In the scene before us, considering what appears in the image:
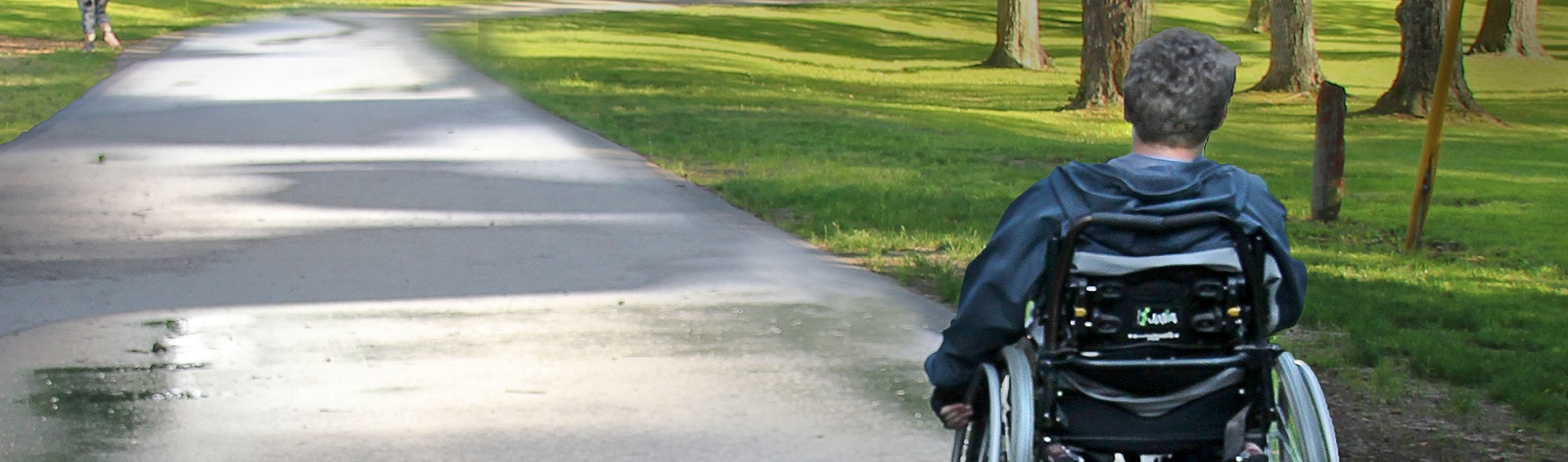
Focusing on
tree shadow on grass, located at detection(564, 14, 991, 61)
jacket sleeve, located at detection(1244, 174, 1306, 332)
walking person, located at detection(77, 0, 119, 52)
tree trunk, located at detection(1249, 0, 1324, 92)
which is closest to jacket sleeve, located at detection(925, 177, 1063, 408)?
jacket sleeve, located at detection(1244, 174, 1306, 332)

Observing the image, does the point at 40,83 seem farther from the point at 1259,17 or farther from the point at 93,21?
the point at 1259,17

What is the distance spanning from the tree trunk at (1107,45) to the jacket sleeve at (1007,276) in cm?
1892

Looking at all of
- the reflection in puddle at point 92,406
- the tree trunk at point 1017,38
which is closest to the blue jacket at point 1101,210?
the reflection in puddle at point 92,406

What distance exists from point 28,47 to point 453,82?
1100 cm

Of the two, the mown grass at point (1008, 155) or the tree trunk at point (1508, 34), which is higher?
the mown grass at point (1008, 155)

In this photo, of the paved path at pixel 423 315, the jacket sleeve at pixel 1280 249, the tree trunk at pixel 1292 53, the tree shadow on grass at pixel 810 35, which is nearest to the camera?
the jacket sleeve at pixel 1280 249

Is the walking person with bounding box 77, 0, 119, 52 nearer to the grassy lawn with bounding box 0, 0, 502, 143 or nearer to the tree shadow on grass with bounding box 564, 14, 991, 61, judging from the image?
the grassy lawn with bounding box 0, 0, 502, 143

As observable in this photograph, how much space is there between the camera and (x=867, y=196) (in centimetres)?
1180

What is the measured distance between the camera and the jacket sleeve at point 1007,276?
3.15 meters

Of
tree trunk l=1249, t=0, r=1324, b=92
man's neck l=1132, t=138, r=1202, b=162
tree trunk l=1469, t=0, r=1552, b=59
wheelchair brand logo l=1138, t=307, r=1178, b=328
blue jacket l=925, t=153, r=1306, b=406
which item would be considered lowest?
tree trunk l=1469, t=0, r=1552, b=59

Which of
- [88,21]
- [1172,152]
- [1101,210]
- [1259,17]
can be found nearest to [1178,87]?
[1172,152]

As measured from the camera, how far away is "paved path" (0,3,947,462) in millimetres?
5723

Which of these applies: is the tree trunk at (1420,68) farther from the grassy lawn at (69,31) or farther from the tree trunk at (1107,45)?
the grassy lawn at (69,31)

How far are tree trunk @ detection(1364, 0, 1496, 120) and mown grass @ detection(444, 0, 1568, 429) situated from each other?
1.69ft
